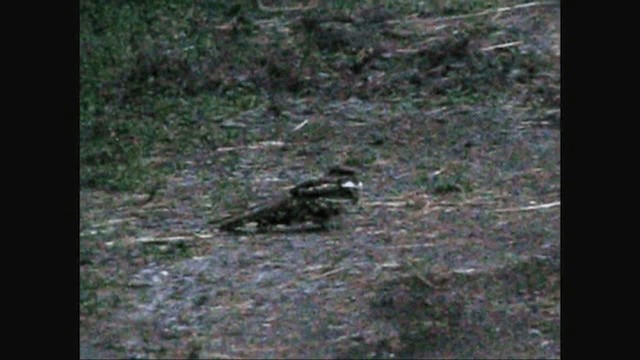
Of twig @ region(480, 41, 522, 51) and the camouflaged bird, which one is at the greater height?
twig @ region(480, 41, 522, 51)

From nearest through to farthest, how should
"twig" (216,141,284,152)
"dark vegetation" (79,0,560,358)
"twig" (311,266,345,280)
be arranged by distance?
"dark vegetation" (79,0,560,358)
"twig" (311,266,345,280)
"twig" (216,141,284,152)

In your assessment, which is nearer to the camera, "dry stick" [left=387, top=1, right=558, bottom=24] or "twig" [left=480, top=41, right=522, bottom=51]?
"twig" [left=480, top=41, right=522, bottom=51]

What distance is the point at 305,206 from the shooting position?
680cm

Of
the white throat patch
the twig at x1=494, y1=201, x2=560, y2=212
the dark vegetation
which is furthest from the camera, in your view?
the white throat patch

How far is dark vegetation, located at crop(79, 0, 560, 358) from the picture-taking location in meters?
5.43

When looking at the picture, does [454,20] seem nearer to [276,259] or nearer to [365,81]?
[365,81]

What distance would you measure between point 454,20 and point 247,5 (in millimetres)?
1620

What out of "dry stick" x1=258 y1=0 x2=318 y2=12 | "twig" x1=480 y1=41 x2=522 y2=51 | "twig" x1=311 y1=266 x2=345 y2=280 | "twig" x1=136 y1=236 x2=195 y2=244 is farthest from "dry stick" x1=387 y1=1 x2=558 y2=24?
"twig" x1=311 y1=266 x2=345 y2=280

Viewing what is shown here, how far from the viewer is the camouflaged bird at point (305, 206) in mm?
6719

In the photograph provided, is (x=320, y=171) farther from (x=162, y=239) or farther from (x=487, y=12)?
(x=487, y=12)

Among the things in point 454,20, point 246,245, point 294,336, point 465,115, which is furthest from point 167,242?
point 454,20

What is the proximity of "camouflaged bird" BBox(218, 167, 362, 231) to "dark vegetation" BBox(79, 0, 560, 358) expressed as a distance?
4.1 inches

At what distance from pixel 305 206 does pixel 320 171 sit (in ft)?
3.22

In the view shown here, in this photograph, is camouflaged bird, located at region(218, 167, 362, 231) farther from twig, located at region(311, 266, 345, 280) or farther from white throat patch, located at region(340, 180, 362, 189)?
twig, located at region(311, 266, 345, 280)
